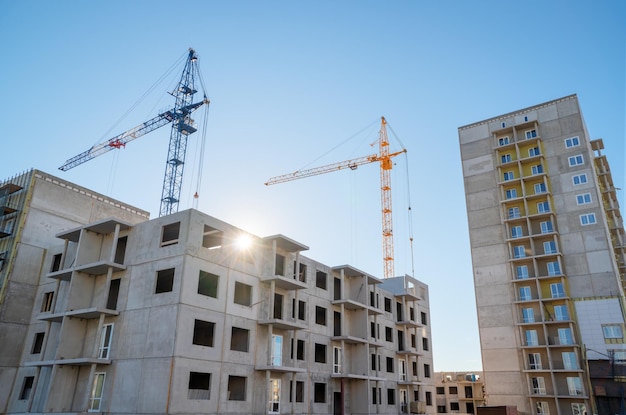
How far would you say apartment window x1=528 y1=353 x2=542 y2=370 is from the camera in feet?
190

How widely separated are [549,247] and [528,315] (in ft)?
30.2

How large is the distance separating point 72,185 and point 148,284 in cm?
1772

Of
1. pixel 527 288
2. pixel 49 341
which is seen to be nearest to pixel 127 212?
pixel 49 341

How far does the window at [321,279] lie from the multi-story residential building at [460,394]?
63436 millimetres

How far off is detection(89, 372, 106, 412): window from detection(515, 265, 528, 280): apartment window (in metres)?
51.3

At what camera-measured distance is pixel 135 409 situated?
29672 mm

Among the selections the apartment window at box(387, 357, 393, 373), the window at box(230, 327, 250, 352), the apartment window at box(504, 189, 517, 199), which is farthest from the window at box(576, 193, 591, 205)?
the window at box(230, 327, 250, 352)

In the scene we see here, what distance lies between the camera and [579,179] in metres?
62.3

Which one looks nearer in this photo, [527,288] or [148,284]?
[148,284]

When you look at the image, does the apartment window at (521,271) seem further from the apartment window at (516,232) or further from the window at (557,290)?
the apartment window at (516,232)

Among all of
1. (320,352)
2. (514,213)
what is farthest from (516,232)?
(320,352)

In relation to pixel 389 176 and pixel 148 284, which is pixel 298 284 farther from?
pixel 389 176

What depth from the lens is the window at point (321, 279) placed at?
46.2m

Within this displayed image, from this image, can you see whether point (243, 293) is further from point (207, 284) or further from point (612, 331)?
point (612, 331)
